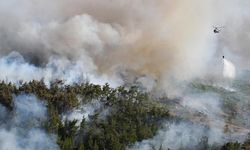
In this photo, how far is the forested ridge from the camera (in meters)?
90.3

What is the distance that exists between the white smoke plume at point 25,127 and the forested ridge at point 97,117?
147 centimetres

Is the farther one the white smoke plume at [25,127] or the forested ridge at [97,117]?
the forested ridge at [97,117]

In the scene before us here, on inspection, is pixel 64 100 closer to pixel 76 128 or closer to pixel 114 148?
pixel 76 128

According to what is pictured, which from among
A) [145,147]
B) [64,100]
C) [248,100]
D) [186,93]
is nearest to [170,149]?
[145,147]

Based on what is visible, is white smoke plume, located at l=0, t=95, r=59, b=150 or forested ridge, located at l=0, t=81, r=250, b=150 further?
forested ridge, located at l=0, t=81, r=250, b=150

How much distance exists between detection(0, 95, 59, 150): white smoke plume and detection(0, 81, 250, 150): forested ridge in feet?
4.82

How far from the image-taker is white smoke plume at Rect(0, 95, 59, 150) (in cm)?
8601

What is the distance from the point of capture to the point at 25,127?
93.9m

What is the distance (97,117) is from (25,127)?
59.7 feet

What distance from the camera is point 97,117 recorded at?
351 feet

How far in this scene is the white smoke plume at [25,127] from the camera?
86.0 m

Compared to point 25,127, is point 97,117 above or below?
above

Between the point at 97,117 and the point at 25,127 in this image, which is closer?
the point at 25,127

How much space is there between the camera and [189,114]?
138 metres
